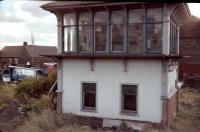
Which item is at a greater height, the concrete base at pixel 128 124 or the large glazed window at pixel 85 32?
the large glazed window at pixel 85 32

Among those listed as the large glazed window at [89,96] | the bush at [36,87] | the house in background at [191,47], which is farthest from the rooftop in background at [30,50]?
the large glazed window at [89,96]

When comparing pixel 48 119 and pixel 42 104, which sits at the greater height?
pixel 42 104

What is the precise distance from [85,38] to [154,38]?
2.62 m

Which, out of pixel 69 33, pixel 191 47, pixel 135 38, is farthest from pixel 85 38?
pixel 191 47

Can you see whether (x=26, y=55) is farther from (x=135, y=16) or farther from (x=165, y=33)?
(x=165, y=33)

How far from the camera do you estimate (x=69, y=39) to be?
1103 centimetres

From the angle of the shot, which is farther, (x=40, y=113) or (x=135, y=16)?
(x=40, y=113)

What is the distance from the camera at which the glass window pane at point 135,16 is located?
984cm

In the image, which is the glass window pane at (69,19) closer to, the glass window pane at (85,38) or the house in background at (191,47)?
the glass window pane at (85,38)

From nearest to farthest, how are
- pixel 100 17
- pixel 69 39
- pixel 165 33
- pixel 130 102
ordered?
pixel 165 33 → pixel 130 102 → pixel 100 17 → pixel 69 39

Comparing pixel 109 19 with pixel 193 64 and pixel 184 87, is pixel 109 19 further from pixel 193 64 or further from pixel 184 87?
pixel 193 64

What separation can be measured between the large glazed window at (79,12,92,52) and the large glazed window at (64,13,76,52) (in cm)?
29

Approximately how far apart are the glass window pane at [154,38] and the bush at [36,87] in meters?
6.51

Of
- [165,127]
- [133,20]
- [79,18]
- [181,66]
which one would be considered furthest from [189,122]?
[181,66]
